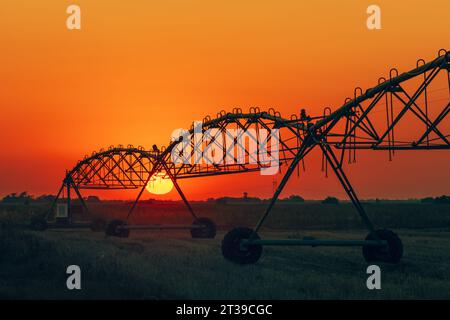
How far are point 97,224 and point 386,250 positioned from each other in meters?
37.5

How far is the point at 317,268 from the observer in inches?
1013

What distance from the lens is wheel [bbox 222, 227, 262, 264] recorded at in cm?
2581

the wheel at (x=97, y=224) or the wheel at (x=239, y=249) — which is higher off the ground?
the wheel at (x=97, y=224)

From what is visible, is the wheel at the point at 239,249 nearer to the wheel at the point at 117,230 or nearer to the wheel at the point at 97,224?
the wheel at the point at 117,230

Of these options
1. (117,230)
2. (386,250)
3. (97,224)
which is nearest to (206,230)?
(117,230)

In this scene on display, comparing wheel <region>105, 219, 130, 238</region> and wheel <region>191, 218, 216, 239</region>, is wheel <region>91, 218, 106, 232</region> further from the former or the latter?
wheel <region>191, 218, 216, 239</region>

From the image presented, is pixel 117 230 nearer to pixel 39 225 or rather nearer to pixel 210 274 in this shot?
pixel 39 225

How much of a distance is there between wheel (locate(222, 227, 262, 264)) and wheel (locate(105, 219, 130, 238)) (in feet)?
74.9

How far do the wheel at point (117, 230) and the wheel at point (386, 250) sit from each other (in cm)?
2512

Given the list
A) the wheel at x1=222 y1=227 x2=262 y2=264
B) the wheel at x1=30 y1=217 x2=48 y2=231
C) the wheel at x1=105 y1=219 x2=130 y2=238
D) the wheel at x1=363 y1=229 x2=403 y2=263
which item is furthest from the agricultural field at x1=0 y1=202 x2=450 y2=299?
the wheel at x1=30 y1=217 x2=48 y2=231

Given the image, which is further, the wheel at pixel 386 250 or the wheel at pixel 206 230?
the wheel at pixel 206 230

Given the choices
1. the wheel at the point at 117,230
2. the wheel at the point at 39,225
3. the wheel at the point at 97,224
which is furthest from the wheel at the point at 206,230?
the wheel at the point at 39,225

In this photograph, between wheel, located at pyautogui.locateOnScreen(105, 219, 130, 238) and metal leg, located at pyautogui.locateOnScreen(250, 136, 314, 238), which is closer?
metal leg, located at pyautogui.locateOnScreen(250, 136, 314, 238)

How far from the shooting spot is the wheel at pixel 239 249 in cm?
2581
